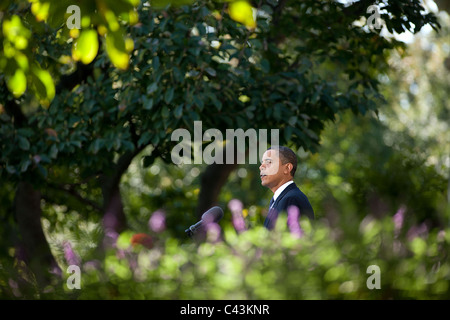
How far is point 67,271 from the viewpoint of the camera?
401cm

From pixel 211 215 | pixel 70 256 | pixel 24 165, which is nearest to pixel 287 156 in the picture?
pixel 211 215

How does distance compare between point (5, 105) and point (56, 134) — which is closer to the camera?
point (56, 134)

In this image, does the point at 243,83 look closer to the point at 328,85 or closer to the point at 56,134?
the point at 328,85

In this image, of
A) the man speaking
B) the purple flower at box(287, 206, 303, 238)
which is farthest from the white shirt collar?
the purple flower at box(287, 206, 303, 238)

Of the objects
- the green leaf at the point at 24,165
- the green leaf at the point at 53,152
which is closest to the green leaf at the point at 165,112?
the green leaf at the point at 53,152

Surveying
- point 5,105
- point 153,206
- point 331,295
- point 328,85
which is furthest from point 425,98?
point 331,295

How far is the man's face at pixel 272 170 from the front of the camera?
516 cm

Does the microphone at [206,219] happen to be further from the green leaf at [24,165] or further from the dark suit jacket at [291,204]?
the green leaf at [24,165]

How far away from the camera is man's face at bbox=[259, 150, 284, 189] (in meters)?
5.16

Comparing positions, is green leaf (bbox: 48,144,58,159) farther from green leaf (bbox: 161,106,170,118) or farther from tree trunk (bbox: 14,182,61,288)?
tree trunk (bbox: 14,182,61,288)

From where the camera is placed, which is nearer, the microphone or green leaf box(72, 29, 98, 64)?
green leaf box(72, 29, 98, 64)

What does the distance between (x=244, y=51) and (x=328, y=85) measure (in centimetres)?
134

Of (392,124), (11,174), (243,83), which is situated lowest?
(392,124)

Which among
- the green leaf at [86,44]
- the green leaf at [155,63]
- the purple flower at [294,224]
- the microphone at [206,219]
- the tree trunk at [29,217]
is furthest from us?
the tree trunk at [29,217]
